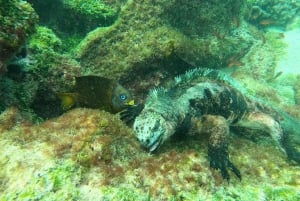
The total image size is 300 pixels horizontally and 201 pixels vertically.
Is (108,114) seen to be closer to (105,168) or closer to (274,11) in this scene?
(105,168)

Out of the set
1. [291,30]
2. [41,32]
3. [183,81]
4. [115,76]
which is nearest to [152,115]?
[183,81]

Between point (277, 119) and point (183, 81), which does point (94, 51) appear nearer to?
point (183, 81)

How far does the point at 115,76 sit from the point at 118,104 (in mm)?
1868

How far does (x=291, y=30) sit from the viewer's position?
484 inches

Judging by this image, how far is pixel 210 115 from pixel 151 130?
5.32ft

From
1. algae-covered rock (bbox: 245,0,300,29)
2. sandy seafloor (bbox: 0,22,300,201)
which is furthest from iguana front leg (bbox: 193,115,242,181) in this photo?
algae-covered rock (bbox: 245,0,300,29)

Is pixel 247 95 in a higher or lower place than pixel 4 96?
lower

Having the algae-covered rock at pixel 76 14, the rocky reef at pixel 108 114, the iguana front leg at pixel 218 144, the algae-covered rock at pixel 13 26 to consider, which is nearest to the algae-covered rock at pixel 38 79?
the rocky reef at pixel 108 114

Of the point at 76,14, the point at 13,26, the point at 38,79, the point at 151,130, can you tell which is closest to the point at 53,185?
the point at 151,130

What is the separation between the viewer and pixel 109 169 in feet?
11.5

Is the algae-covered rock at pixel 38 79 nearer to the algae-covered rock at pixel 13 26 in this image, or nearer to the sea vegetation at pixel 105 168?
the sea vegetation at pixel 105 168

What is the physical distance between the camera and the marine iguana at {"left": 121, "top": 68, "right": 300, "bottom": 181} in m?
4.18

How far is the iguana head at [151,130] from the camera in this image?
13.3 ft

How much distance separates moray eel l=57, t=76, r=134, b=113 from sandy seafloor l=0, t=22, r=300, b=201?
0.41 m
